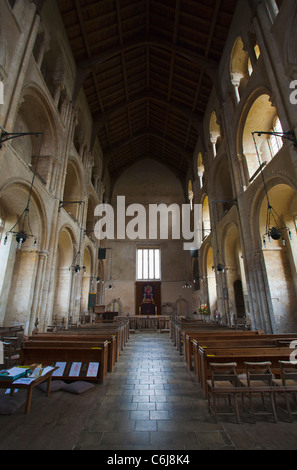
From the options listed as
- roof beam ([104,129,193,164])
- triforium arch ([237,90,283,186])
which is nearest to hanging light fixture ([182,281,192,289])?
roof beam ([104,129,193,164])

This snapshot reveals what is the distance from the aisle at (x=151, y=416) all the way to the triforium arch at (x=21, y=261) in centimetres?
477

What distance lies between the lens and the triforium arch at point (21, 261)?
8359mm

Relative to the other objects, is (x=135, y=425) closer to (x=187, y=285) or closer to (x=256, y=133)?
(x=256, y=133)

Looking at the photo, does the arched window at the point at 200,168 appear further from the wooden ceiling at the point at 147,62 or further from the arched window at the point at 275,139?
the arched window at the point at 275,139

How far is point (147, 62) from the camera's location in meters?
15.4

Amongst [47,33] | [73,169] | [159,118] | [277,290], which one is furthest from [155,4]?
[277,290]

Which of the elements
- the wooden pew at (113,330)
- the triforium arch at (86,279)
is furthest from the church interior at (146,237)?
the wooden pew at (113,330)

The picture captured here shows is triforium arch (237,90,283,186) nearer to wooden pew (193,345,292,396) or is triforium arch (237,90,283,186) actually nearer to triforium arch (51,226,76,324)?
wooden pew (193,345,292,396)

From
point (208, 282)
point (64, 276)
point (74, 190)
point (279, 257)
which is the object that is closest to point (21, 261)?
point (64, 276)

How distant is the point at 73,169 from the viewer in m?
13.4

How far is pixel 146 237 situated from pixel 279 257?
1464 centimetres

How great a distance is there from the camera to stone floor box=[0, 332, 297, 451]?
2611mm

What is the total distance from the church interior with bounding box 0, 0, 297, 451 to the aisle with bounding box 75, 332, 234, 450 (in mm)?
28
